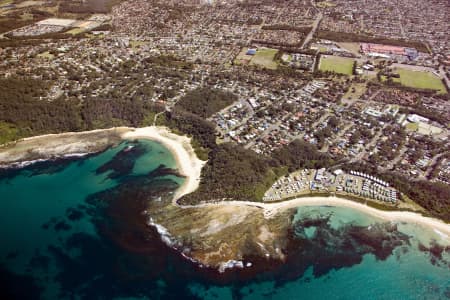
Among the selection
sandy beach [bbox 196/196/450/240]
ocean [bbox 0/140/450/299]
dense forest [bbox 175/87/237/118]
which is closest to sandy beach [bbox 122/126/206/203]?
ocean [bbox 0/140/450/299]

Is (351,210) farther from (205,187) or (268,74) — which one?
(268,74)

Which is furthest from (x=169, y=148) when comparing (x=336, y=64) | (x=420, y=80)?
(x=420, y=80)

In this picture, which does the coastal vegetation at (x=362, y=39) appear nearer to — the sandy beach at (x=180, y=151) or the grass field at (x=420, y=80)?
the grass field at (x=420, y=80)

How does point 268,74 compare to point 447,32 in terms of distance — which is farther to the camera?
point 447,32

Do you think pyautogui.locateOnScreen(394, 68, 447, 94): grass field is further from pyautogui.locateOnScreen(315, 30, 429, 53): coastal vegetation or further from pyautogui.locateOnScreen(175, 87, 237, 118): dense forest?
pyautogui.locateOnScreen(175, 87, 237, 118): dense forest

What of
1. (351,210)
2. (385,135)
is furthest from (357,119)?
(351,210)

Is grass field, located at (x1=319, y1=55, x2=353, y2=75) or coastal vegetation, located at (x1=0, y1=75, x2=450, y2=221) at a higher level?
grass field, located at (x1=319, y1=55, x2=353, y2=75)
